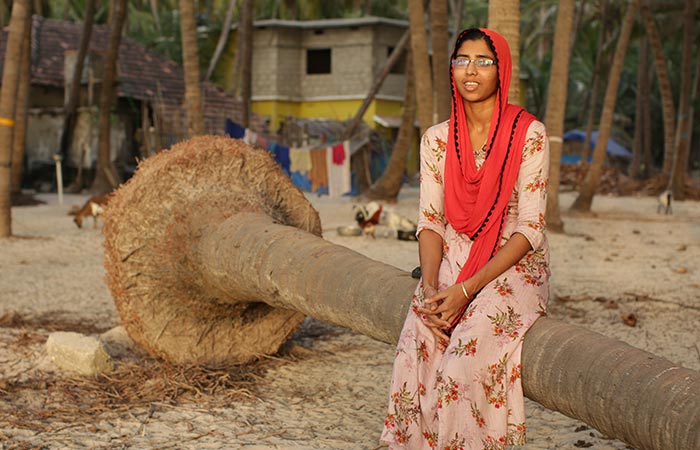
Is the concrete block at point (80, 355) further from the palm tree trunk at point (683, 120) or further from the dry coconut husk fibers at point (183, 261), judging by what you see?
the palm tree trunk at point (683, 120)

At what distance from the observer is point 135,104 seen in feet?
77.5

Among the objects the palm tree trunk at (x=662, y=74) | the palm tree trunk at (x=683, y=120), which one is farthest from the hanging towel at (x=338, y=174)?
the palm tree trunk at (x=683, y=120)

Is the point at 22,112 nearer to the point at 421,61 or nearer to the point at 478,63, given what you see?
the point at 421,61

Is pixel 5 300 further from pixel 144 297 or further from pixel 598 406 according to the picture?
pixel 598 406

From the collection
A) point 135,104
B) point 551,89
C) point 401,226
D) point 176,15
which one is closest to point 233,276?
point 401,226

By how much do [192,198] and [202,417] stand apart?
1.65 metres

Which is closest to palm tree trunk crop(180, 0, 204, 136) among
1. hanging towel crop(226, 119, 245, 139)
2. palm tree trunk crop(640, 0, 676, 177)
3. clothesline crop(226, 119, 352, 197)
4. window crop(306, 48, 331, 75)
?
hanging towel crop(226, 119, 245, 139)

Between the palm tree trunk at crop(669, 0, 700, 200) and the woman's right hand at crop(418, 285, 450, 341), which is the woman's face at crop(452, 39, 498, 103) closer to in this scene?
the woman's right hand at crop(418, 285, 450, 341)

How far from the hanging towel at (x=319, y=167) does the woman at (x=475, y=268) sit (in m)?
15.2

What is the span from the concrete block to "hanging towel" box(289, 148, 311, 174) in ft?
45.4

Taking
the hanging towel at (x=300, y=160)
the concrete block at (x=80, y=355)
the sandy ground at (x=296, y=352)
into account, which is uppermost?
the hanging towel at (x=300, y=160)

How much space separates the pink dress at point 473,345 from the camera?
2998 mm

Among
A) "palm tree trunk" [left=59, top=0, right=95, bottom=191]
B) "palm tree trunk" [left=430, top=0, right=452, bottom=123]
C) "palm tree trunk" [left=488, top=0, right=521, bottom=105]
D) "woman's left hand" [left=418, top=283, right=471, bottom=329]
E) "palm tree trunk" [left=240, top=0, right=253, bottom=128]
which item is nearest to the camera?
"woman's left hand" [left=418, top=283, right=471, bottom=329]

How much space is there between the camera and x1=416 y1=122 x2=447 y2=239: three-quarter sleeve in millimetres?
3465
